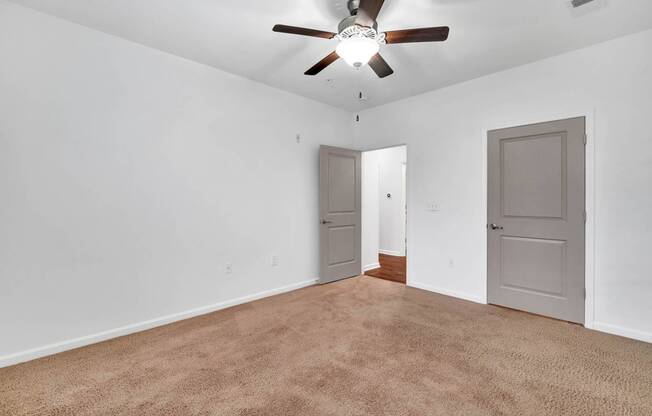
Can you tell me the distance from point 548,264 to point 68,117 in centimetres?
483

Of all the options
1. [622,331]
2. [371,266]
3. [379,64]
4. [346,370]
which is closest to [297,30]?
[379,64]

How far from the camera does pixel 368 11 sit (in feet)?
6.26

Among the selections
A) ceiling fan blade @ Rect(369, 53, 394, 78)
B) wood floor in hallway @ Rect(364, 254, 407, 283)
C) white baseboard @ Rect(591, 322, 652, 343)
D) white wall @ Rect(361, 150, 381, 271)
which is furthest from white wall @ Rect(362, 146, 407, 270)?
white baseboard @ Rect(591, 322, 652, 343)

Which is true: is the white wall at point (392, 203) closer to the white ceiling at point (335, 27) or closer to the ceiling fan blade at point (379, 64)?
the white ceiling at point (335, 27)

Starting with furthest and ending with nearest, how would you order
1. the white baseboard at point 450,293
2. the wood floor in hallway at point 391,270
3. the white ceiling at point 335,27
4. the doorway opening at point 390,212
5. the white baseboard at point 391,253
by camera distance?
1. the white baseboard at point 391,253
2. the doorway opening at point 390,212
3. the wood floor in hallway at point 391,270
4. the white baseboard at point 450,293
5. the white ceiling at point 335,27

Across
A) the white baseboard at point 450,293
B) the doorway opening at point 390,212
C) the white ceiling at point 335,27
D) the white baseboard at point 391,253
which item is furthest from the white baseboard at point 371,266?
the white ceiling at point 335,27

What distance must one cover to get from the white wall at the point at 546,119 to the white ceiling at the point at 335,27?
26 cm

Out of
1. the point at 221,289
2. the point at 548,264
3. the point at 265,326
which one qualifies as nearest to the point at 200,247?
the point at 221,289

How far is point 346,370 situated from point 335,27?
2.77 m

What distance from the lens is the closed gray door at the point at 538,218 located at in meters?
3.01

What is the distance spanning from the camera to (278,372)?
2186mm

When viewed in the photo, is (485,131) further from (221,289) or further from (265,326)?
(221,289)

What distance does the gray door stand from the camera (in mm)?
4434

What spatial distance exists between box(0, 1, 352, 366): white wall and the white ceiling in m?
0.29
